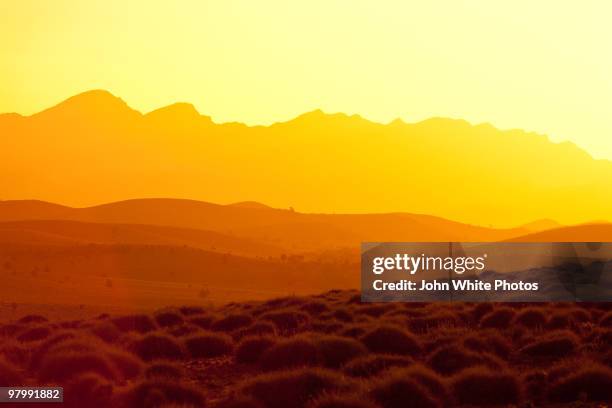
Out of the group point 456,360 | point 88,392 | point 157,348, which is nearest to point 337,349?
point 456,360

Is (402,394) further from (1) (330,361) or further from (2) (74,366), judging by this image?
(2) (74,366)

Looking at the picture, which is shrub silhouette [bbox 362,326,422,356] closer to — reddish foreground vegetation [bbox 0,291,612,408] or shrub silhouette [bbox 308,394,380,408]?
reddish foreground vegetation [bbox 0,291,612,408]

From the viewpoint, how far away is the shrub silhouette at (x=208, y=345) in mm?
19375

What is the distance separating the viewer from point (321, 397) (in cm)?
1220

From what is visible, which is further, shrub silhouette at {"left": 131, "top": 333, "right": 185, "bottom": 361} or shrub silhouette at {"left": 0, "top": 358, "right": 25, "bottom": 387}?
shrub silhouette at {"left": 131, "top": 333, "right": 185, "bottom": 361}

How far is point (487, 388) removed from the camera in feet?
43.9

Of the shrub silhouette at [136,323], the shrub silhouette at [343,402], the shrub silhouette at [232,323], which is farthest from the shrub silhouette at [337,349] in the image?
the shrub silhouette at [136,323]

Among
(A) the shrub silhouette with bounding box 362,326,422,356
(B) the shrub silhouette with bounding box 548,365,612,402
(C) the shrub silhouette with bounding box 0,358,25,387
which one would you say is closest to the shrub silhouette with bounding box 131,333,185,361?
(C) the shrub silhouette with bounding box 0,358,25,387

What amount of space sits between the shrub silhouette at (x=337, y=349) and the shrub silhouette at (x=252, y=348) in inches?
48.2

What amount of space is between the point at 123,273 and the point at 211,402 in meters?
57.9

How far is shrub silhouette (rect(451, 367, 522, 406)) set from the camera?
13.2 m

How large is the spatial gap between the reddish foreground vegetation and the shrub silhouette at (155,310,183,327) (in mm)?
240

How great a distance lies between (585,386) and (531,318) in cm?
973

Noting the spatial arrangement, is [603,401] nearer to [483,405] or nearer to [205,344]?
[483,405]
